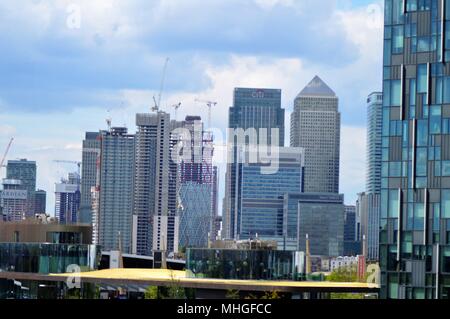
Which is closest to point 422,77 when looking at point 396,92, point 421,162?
point 396,92

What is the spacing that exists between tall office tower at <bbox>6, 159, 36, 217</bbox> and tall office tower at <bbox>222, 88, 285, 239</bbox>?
9.87ft

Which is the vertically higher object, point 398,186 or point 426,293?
point 398,186

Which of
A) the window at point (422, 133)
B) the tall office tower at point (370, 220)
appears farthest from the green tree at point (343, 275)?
the window at point (422, 133)

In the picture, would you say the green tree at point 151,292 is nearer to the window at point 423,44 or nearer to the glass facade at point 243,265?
the glass facade at point 243,265

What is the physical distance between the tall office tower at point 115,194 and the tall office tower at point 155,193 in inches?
21.1

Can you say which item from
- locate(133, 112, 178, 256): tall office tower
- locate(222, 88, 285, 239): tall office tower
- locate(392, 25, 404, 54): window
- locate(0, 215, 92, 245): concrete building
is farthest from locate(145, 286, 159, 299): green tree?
locate(133, 112, 178, 256): tall office tower

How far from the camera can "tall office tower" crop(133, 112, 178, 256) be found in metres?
46.2

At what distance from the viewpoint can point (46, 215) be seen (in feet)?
87.4

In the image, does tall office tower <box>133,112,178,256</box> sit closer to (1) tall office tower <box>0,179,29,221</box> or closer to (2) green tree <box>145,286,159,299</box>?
(1) tall office tower <box>0,179,29,221</box>

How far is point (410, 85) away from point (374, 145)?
1.42 m

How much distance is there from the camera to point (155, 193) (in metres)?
53.4

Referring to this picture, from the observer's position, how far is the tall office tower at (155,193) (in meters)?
46.2
